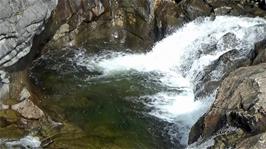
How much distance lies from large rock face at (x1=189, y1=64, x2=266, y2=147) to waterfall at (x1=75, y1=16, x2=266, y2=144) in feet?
11.0

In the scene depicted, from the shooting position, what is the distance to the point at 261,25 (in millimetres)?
19578

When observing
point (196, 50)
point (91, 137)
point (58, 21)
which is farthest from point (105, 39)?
point (91, 137)

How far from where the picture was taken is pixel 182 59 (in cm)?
1998

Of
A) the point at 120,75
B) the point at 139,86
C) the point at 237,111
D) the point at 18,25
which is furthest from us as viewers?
the point at 120,75

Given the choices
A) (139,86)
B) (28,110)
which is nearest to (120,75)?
(139,86)

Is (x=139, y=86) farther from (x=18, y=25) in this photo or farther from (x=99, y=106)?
(x=18, y=25)

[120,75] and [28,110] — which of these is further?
[120,75]

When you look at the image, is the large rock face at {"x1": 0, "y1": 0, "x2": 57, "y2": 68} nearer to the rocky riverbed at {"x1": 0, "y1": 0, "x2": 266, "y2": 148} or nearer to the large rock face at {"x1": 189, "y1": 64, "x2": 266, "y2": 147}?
the rocky riverbed at {"x1": 0, "y1": 0, "x2": 266, "y2": 148}

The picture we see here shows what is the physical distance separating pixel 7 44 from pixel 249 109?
7.29 meters

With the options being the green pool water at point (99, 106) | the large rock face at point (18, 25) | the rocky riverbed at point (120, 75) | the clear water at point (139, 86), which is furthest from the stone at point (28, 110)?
the large rock face at point (18, 25)

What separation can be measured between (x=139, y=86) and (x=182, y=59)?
328 centimetres

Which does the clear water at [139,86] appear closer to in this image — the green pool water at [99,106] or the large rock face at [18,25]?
the green pool water at [99,106]

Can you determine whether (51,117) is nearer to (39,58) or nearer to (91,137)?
(91,137)

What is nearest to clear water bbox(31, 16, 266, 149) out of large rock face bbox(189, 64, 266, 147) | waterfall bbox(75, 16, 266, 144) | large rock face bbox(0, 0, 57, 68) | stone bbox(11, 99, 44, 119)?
waterfall bbox(75, 16, 266, 144)
